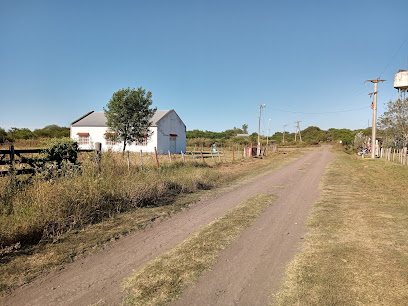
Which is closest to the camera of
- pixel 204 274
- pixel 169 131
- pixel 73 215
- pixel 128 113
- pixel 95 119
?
pixel 204 274

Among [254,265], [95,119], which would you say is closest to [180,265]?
[254,265]

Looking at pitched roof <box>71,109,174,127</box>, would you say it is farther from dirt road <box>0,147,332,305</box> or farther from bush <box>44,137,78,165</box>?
dirt road <box>0,147,332,305</box>

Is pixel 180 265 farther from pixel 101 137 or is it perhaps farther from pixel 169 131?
pixel 101 137

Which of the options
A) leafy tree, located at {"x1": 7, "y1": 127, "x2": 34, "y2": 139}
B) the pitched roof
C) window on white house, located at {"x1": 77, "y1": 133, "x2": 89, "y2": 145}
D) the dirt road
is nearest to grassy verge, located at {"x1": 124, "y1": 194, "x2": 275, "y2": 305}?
the dirt road

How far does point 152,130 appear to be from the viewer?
33.5m

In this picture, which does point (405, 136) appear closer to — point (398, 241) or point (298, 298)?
point (398, 241)

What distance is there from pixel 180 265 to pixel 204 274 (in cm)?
44

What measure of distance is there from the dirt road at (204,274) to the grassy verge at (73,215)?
38cm

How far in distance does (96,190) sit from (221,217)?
3250 millimetres

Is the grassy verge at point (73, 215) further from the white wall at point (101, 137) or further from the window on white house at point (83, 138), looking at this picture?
the window on white house at point (83, 138)

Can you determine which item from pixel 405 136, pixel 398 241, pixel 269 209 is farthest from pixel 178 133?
pixel 398 241

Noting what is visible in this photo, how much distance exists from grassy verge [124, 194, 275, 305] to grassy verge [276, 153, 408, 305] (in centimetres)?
128

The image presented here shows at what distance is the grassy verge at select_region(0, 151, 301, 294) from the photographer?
4414mm

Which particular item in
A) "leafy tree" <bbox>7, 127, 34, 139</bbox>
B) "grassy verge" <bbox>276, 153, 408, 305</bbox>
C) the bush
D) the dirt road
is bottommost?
the dirt road
